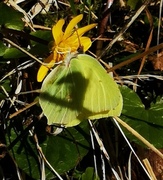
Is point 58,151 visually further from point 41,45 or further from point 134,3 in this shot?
point 134,3

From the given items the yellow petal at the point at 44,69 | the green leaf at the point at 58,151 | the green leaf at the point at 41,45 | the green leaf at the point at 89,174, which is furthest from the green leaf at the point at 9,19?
the green leaf at the point at 89,174

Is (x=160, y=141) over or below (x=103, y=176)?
over

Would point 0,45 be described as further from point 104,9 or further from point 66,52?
point 104,9

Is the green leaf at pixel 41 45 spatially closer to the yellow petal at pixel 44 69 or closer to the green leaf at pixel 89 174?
the yellow petal at pixel 44 69

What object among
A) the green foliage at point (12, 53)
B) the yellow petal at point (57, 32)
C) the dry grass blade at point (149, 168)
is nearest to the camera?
the yellow petal at point (57, 32)

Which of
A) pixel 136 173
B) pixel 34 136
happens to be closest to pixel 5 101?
pixel 34 136

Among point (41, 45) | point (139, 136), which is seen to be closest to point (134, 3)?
point (41, 45)
